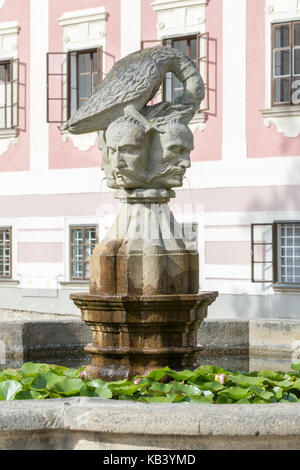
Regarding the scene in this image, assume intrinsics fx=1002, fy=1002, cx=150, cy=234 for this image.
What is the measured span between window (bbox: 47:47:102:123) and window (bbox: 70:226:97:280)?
208 cm

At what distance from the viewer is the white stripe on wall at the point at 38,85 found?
62.2ft

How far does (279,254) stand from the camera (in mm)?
16031

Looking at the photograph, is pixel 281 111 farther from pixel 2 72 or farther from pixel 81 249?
pixel 2 72

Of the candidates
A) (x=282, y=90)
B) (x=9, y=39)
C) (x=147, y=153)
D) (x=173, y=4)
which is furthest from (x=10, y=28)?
(x=147, y=153)

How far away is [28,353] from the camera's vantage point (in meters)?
8.73

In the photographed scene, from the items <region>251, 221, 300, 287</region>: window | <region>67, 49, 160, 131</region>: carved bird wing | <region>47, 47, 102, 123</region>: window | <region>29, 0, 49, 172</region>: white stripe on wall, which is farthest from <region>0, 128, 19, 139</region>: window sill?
<region>67, 49, 160, 131</region>: carved bird wing

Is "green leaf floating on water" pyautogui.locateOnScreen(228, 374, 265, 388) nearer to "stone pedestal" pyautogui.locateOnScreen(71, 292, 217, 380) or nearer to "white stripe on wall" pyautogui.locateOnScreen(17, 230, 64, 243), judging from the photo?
"stone pedestal" pyautogui.locateOnScreen(71, 292, 217, 380)

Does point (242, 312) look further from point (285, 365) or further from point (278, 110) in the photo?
point (285, 365)

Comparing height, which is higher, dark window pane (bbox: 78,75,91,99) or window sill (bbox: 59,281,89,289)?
dark window pane (bbox: 78,75,91,99)

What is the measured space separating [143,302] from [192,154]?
35.9 feet

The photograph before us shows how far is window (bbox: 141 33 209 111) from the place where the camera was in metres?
16.8

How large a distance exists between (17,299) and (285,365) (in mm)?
11253
